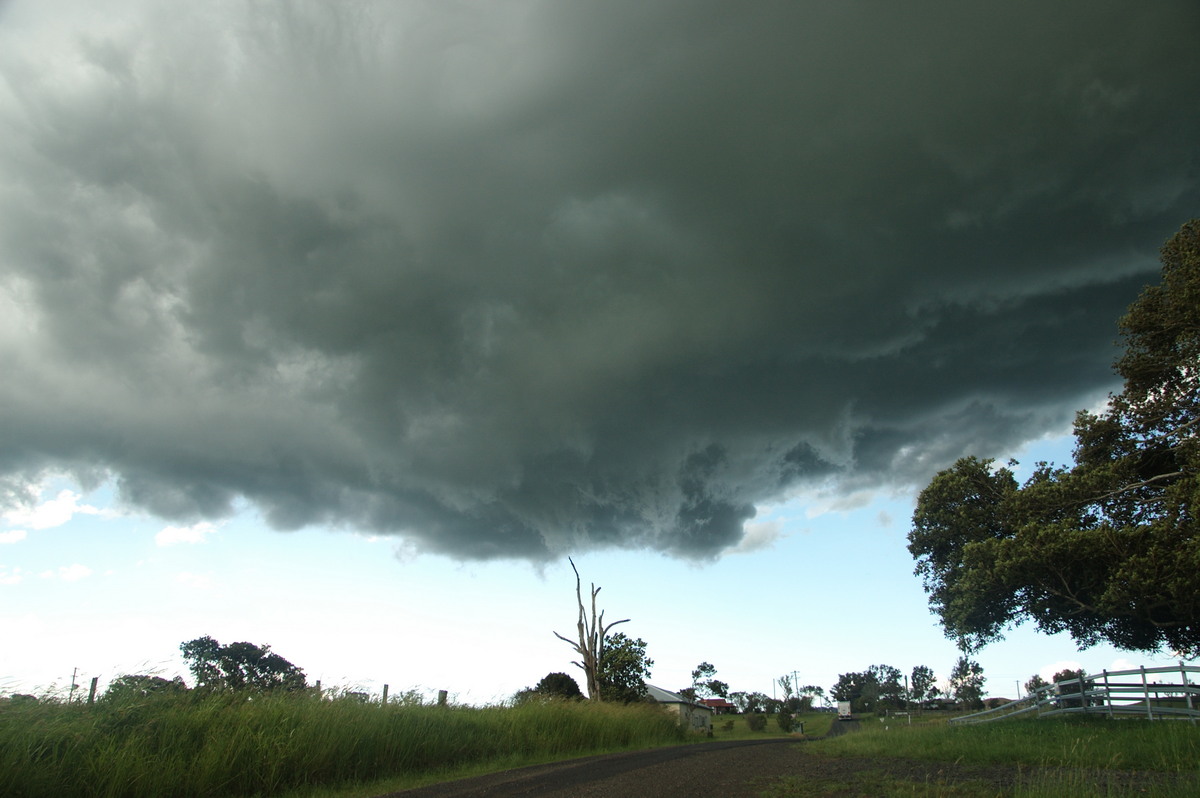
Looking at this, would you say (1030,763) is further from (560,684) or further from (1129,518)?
(560,684)

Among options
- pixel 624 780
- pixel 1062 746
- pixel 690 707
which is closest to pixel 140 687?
pixel 624 780

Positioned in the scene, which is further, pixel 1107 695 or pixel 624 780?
pixel 1107 695

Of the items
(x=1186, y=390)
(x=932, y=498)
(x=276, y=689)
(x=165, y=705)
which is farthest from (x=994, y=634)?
(x=165, y=705)

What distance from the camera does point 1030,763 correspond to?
1306cm

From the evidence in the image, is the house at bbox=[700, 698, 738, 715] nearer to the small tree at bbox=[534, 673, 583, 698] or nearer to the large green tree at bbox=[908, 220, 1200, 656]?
the small tree at bbox=[534, 673, 583, 698]

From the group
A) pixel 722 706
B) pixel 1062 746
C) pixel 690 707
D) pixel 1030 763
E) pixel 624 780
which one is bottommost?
pixel 722 706

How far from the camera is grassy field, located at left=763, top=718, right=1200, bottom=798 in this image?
8.60 meters

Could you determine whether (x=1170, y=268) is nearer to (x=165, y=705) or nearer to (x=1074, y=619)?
(x=1074, y=619)

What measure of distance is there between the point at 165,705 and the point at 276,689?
2.90 metres

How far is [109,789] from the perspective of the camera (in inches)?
373

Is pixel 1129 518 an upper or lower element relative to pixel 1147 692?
upper

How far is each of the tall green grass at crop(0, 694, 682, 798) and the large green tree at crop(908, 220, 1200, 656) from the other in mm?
19092

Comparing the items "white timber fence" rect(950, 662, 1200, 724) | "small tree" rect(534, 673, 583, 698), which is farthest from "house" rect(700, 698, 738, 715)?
"white timber fence" rect(950, 662, 1200, 724)

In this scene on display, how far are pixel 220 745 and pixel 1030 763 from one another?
49.0 feet
